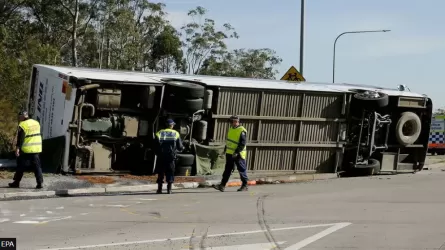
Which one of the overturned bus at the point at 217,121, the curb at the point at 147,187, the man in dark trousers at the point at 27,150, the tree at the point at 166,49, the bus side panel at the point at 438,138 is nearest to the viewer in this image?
the curb at the point at 147,187

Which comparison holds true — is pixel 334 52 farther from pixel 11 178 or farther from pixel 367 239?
pixel 367 239

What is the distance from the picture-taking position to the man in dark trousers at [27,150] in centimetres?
1104

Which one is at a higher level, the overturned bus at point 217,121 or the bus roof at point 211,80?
the bus roof at point 211,80

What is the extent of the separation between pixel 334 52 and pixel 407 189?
23.0 metres

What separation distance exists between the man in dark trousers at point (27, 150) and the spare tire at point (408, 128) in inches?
409

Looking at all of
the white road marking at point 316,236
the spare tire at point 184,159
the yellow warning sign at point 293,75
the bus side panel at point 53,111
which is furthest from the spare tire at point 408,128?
the bus side panel at point 53,111

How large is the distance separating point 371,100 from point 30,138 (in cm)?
925

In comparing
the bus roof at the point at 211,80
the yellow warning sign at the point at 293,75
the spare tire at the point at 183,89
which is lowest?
the spare tire at the point at 183,89

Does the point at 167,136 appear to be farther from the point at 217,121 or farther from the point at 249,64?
the point at 249,64

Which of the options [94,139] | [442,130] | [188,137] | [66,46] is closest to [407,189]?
[188,137]

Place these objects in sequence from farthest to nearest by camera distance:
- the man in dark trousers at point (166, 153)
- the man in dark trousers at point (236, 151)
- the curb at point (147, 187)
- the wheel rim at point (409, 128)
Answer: the wheel rim at point (409, 128) → the man in dark trousers at point (236, 151) → the man in dark trousers at point (166, 153) → the curb at point (147, 187)

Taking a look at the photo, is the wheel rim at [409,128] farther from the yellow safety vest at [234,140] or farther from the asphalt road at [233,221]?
the yellow safety vest at [234,140]

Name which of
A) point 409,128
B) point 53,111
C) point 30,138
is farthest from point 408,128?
point 30,138

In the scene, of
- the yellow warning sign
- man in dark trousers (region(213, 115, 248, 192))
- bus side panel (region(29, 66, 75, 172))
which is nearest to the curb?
man in dark trousers (region(213, 115, 248, 192))
